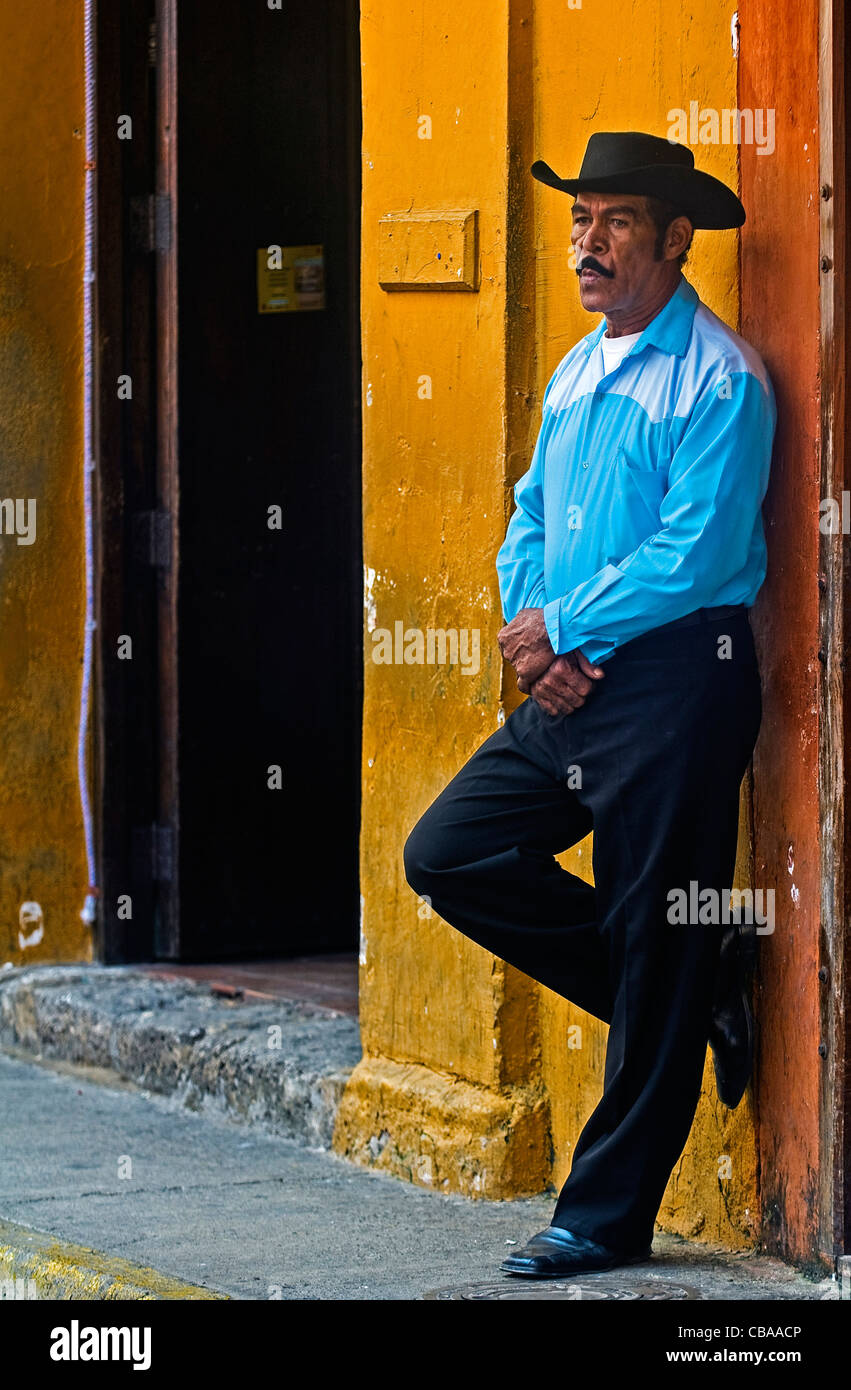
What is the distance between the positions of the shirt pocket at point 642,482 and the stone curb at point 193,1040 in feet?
6.80

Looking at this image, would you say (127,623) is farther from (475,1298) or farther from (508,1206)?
(475,1298)

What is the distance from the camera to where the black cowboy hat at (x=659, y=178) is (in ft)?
14.4

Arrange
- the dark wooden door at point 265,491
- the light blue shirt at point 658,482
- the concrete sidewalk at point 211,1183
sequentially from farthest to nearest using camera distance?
the dark wooden door at point 265,491 < the concrete sidewalk at point 211,1183 < the light blue shirt at point 658,482

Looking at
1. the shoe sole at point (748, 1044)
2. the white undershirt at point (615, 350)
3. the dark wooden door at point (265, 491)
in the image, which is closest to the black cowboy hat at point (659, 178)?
the white undershirt at point (615, 350)

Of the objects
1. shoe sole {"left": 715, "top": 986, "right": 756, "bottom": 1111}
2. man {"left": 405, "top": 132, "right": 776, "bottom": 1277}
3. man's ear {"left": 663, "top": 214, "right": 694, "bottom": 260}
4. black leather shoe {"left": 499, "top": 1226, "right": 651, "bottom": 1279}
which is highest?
man's ear {"left": 663, "top": 214, "right": 694, "bottom": 260}

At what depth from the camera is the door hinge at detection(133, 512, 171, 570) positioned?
23.7ft

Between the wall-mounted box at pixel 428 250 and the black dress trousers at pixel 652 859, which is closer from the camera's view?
the black dress trousers at pixel 652 859

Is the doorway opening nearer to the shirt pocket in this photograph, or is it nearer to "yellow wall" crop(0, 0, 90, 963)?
"yellow wall" crop(0, 0, 90, 963)

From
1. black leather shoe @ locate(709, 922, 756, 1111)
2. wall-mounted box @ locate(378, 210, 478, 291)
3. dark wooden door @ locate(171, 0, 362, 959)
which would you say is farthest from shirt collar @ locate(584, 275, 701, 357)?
dark wooden door @ locate(171, 0, 362, 959)

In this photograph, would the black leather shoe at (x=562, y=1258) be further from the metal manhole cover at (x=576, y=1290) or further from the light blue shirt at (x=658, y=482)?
the light blue shirt at (x=658, y=482)

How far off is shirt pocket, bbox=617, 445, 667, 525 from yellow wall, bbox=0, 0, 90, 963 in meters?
3.28

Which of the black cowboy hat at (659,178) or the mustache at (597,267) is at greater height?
the black cowboy hat at (659,178)

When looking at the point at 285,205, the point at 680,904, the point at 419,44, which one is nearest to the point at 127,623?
the point at 285,205

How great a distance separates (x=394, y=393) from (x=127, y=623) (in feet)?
6.56
